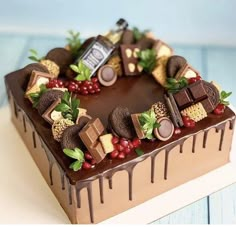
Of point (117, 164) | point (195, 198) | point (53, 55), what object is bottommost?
point (195, 198)

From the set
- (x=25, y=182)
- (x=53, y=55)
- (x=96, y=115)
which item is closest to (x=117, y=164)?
(x=96, y=115)

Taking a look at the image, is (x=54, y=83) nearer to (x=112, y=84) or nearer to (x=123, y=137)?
(x=112, y=84)

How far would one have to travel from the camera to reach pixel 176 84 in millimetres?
2648

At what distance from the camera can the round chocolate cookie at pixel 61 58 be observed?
2.88 m

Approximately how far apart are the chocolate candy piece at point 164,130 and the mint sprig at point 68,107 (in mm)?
334

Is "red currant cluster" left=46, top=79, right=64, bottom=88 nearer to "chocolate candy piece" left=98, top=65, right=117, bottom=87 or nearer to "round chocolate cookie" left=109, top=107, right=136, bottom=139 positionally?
"chocolate candy piece" left=98, top=65, right=117, bottom=87

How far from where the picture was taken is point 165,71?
281 centimetres

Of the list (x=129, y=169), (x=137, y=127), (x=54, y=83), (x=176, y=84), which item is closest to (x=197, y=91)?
(x=176, y=84)

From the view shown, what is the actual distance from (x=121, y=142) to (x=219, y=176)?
561 mm

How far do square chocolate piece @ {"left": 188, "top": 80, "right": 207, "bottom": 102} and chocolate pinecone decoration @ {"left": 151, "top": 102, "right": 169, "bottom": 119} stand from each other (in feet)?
0.41

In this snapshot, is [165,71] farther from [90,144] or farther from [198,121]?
[90,144]

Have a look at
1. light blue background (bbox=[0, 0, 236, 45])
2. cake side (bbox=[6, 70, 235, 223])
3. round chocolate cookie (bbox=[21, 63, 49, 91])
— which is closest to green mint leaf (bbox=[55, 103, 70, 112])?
cake side (bbox=[6, 70, 235, 223])

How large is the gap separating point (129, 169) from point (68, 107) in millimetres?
353

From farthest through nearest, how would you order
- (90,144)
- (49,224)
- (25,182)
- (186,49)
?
(186,49)
(25,182)
(49,224)
(90,144)
